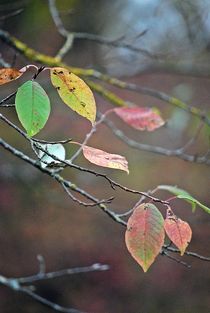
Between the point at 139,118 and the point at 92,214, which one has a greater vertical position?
the point at 139,118

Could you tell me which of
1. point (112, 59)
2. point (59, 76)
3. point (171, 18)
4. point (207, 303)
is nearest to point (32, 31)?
point (171, 18)

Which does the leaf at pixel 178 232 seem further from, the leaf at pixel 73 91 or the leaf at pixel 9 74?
the leaf at pixel 9 74

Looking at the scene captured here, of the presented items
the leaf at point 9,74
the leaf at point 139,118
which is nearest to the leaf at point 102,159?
the leaf at point 9,74

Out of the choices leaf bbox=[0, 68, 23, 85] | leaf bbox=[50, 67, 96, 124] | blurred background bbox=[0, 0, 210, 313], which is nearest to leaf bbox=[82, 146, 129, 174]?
leaf bbox=[50, 67, 96, 124]

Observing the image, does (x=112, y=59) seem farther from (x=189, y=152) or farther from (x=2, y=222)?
(x=189, y=152)

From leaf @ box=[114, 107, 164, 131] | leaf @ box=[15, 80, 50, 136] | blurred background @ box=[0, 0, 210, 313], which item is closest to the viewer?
leaf @ box=[15, 80, 50, 136]

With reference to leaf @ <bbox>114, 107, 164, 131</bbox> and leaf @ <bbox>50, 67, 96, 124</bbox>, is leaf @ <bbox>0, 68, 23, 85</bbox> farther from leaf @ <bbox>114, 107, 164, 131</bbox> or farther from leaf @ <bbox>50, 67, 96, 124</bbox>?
leaf @ <bbox>114, 107, 164, 131</bbox>

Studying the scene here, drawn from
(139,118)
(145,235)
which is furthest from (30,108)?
(139,118)

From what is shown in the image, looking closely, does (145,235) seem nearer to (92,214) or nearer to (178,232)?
(178,232)
